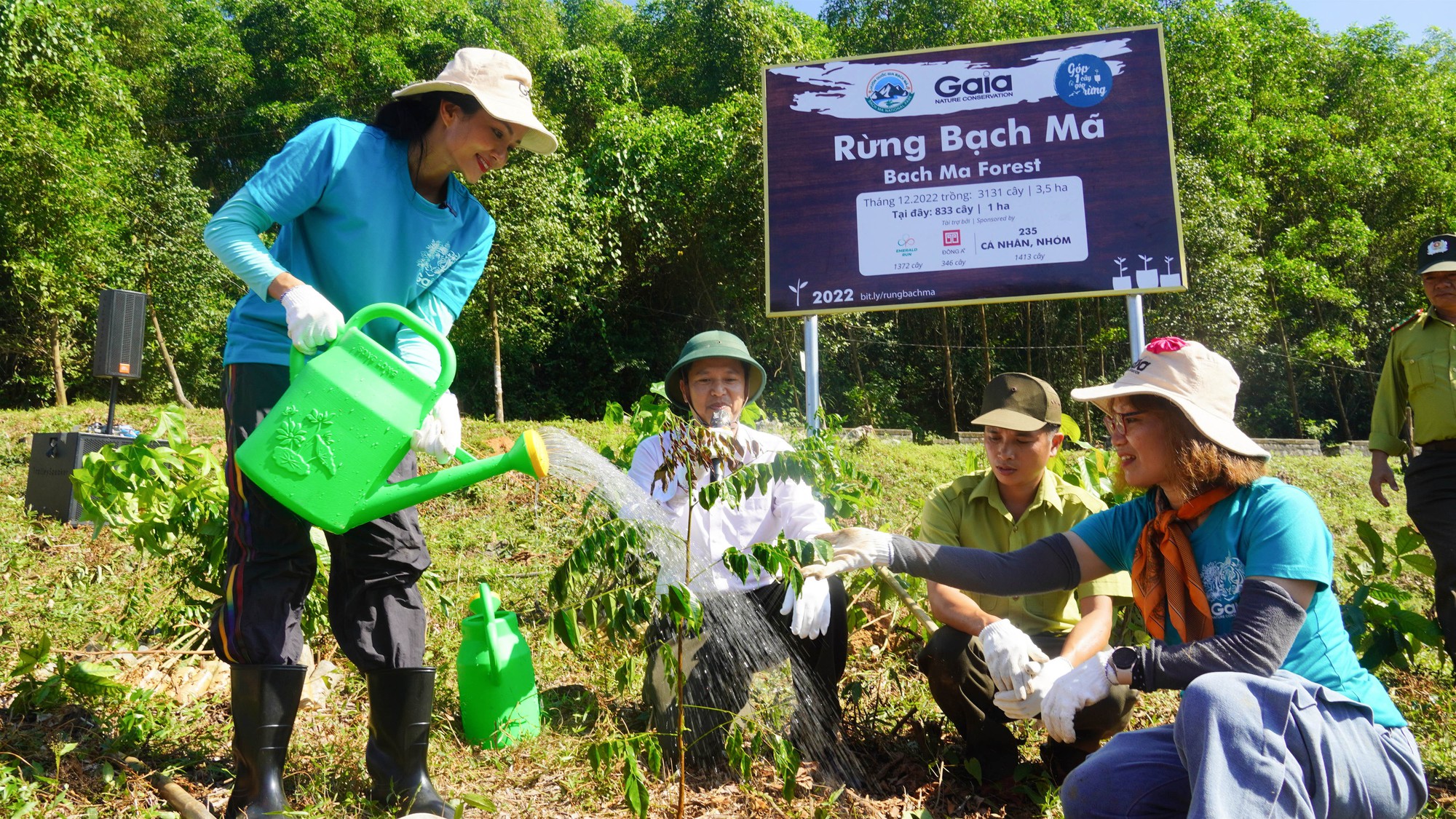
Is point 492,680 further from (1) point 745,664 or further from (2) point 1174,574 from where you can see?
(2) point 1174,574

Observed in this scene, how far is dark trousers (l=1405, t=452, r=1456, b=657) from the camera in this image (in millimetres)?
3145

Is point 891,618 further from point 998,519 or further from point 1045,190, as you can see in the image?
point 1045,190

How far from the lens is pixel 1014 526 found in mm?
2859

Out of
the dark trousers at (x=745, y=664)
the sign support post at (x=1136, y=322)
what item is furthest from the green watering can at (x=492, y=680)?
the sign support post at (x=1136, y=322)

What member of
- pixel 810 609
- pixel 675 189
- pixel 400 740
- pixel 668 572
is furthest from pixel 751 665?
pixel 675 189

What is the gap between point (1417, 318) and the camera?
12.0 feet

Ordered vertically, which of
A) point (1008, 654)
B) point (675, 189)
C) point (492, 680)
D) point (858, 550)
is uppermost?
point (675, 189)

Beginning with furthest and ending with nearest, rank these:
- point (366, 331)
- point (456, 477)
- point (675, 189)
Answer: point (675, 189), point (366, 331), point (456, 477)

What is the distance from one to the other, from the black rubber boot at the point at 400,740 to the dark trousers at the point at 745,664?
70 cm

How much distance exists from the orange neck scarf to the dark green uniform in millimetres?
1661

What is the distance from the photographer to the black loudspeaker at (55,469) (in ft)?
18.3

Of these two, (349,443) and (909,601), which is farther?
(909,601)

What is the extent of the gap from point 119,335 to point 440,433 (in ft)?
24.2

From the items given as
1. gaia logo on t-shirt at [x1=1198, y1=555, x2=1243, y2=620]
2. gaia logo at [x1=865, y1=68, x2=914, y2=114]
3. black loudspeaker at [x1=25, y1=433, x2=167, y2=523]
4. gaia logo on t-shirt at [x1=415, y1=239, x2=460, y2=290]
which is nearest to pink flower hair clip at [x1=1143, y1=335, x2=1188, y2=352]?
gaia logo on t-shirt at [x1=1198, y1=555, x2=1243, y2=620]
